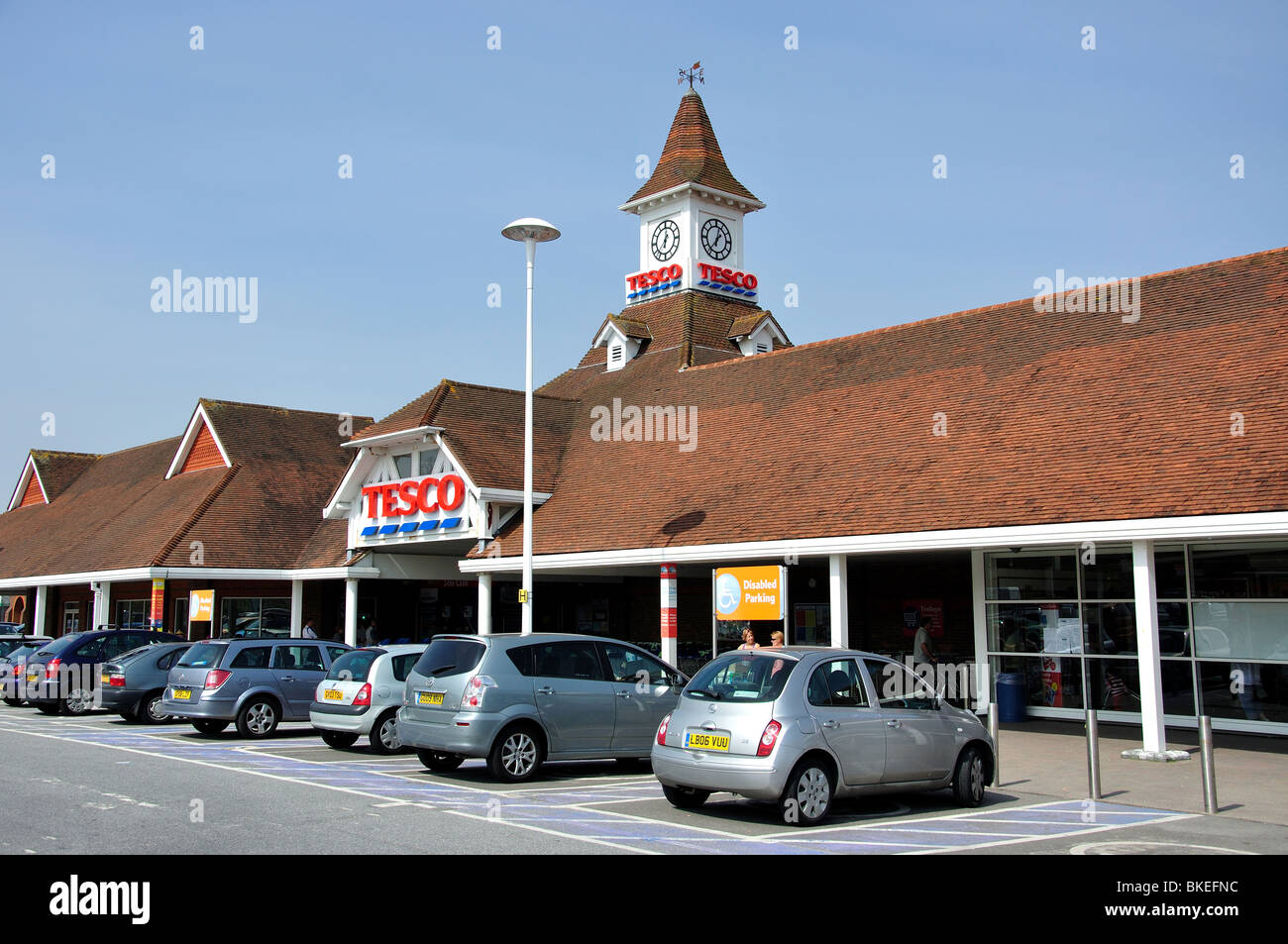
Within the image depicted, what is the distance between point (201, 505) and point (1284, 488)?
28534 millimetres

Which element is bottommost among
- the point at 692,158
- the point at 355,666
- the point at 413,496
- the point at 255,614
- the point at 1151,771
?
the point at 1151,771

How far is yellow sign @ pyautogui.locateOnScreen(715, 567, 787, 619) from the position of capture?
57.9 ft

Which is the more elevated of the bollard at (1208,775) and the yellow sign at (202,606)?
the yellow sign at (202,606)

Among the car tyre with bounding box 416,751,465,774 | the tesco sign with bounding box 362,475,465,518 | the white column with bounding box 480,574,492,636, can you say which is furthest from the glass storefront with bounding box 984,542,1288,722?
the tesco sign with bounding box 362,475,465,518

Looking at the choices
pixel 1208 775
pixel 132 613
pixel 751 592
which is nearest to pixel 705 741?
pixel 1208 775

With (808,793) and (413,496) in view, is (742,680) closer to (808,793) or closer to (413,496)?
(808,793)

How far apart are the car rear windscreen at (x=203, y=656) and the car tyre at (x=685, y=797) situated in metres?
9.45

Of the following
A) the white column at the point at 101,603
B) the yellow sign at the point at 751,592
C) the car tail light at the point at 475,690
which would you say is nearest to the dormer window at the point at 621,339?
the yellow sign at the point at 751,592

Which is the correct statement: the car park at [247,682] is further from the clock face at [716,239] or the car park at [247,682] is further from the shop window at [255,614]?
the clock face at [716,239]

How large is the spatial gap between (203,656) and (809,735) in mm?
11441

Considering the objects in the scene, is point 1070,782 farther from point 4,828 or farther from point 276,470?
point 276,470

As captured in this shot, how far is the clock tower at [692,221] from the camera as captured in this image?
119 ft

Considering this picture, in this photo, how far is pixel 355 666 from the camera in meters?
16.3

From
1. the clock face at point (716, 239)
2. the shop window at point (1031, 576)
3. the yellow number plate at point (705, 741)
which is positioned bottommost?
the yellow number plate at point (705, 741)
